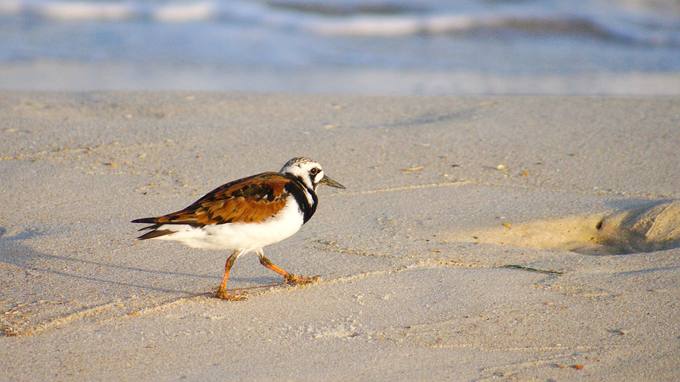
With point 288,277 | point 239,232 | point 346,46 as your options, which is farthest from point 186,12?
point 239,232

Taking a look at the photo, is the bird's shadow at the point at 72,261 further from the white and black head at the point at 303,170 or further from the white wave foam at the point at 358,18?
the white wave foam at the point at 358,18

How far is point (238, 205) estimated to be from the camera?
4.78m

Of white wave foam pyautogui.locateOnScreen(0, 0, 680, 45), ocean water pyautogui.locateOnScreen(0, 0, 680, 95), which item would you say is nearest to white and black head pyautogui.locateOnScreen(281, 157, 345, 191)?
ocean water pyautogui.locateOnScreen(0, 0, 680, 95)

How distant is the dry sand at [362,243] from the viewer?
13.5 ft

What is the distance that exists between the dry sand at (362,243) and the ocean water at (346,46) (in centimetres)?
181

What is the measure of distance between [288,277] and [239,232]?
1.35 feet

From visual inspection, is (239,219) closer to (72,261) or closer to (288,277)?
(288,277)

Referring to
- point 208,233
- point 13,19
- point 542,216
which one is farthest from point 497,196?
point 13,19

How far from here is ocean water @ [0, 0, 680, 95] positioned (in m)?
10.3

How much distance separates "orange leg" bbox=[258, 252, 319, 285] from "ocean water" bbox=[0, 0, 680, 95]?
16.1 feet

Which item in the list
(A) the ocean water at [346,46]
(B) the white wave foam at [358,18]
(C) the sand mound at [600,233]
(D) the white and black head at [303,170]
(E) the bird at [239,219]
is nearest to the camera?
(E) the bird at [239,219]

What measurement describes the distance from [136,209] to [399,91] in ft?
14.6

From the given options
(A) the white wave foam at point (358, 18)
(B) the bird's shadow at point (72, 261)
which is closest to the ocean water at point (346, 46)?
(A) the white wave foam at point (358, 18)

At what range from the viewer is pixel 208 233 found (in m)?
4.70
